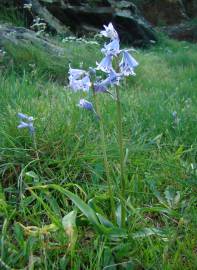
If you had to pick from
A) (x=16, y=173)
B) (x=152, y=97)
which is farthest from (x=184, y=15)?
(x=16, y=173)

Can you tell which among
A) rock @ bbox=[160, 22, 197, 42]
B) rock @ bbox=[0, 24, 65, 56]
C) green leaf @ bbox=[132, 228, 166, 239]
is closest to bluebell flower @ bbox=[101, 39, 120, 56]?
green leaf @ bbox=[132, 228, 166, 239]

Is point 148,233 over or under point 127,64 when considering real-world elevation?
under

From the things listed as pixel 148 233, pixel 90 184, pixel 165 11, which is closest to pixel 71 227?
pixel 148 233

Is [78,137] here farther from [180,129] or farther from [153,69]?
[153,69]

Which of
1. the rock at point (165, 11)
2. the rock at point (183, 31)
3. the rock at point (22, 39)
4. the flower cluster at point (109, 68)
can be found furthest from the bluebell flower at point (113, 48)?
the rock at point (165, 11)

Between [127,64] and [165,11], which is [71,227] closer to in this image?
[127,64]

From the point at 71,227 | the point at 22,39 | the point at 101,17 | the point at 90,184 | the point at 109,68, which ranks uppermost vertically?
the point at 109,68
